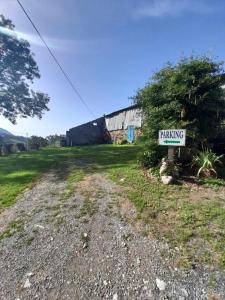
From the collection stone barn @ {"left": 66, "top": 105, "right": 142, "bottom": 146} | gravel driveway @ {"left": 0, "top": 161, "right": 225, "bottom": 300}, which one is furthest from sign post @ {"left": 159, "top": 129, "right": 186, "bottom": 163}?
stone barn @ {"left": 66, "top": 105, "right": 142, "bottom": 146}

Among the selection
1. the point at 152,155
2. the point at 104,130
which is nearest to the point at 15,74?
the point at 104,130

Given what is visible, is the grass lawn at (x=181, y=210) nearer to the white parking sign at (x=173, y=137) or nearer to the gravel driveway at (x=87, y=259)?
the gravel driveway at (x=87, y=259)

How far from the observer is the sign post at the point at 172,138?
20.5 feet

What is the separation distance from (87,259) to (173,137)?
4361mm

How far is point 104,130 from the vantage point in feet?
83.0

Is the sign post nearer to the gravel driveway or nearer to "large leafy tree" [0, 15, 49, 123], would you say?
the gravel driveway

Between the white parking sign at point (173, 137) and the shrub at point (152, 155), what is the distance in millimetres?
762

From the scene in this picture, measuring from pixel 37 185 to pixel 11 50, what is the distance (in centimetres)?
1611

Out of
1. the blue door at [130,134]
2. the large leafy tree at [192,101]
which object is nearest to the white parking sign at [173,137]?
the large leafy tree at [192,101]

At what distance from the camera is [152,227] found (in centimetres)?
387

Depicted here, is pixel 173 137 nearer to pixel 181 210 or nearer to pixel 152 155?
pixel 152 155

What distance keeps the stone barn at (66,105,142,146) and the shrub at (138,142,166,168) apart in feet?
42.9

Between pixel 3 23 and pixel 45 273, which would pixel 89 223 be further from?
pixel 3 23

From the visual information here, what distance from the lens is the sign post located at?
6.25 metres
